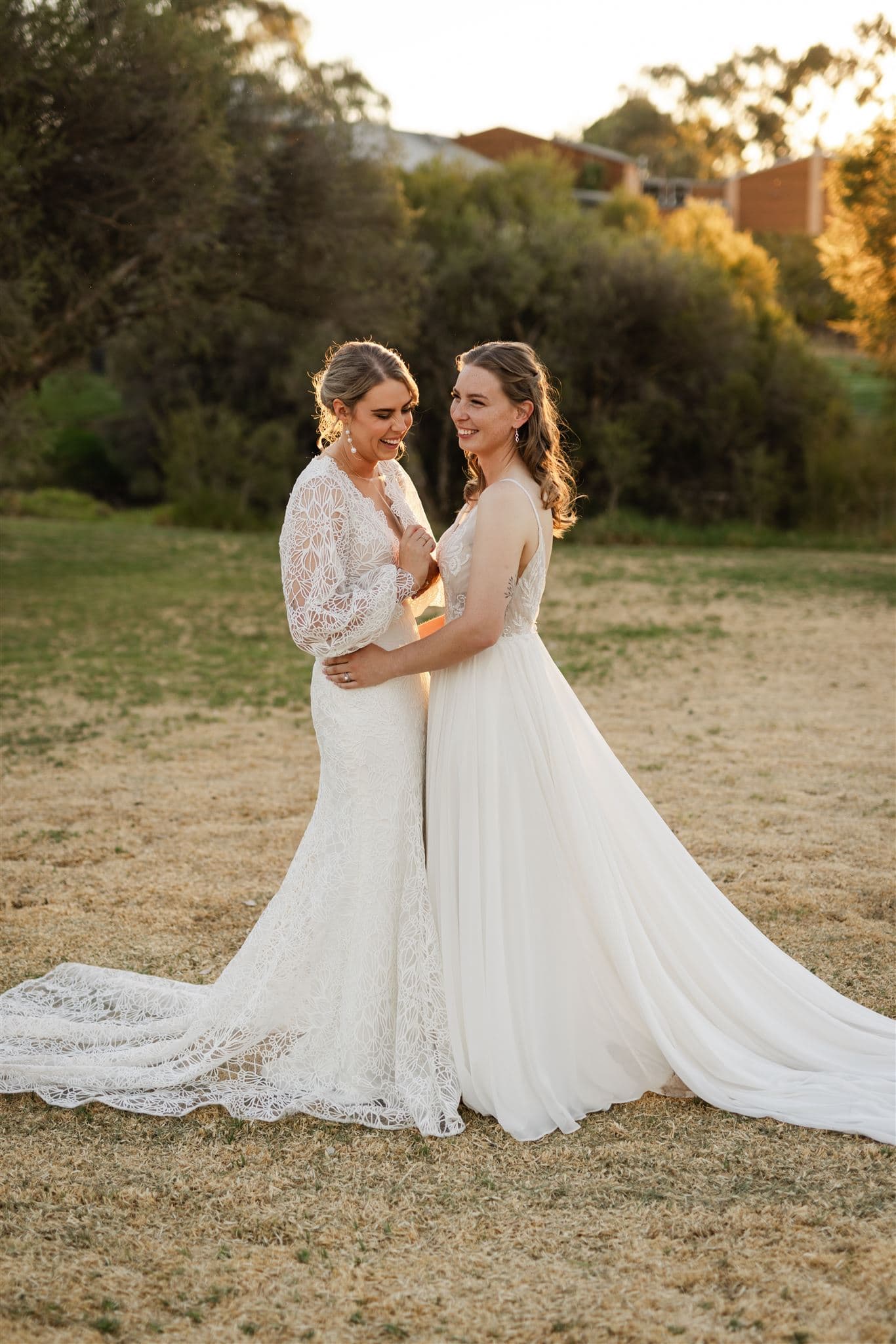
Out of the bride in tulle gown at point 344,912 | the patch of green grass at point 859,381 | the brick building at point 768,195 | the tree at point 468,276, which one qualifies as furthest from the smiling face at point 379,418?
the brick building at point 768,195

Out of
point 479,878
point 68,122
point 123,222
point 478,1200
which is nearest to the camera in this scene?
point 478,1200

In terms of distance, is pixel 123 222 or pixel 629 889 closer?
pixel 629 889

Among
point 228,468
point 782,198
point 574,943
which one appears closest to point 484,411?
point 574,943

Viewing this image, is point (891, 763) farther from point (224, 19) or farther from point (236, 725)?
point (224, 19)

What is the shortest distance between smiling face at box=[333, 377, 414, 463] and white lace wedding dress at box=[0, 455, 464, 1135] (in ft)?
0.38

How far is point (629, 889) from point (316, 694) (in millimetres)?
1113

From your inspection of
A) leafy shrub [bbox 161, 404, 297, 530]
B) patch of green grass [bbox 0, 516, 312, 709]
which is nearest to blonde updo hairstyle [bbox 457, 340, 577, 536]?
patch of green grass [bbox 0, 516, 312, 709]

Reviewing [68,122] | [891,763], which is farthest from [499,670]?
[68,122]

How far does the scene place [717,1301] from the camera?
107 inches

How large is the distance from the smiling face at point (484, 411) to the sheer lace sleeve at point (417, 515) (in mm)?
388

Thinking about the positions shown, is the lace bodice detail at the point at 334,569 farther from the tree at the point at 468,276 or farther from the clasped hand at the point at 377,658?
the tree at the point at 468,276

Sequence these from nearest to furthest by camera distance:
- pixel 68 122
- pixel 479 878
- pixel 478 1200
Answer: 1. pixel 478 1200
2. pixel 479 878
3. pixel 68 122

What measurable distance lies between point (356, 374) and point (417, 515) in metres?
0.58

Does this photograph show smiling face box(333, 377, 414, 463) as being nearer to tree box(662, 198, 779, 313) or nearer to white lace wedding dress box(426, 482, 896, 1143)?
white lace wedding dress box(426, 482, 896, 1143)
